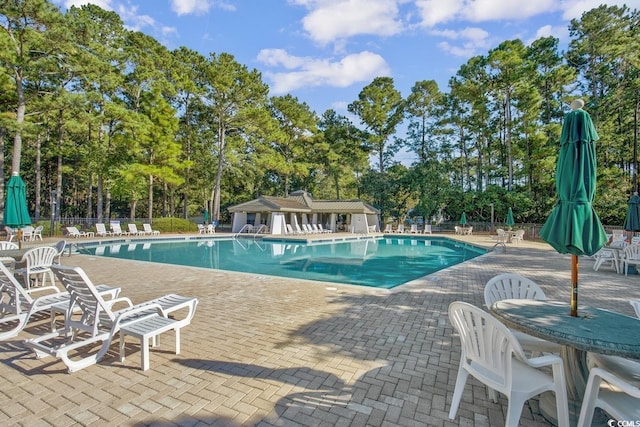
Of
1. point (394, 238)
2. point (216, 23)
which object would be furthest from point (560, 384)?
point (394, 238)

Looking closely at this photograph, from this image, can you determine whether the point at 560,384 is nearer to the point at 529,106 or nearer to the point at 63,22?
the point at 63,22

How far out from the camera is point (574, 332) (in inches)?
76.5

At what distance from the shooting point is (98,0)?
63.4ft

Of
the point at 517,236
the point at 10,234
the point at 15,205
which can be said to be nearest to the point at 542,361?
the point at 15,205

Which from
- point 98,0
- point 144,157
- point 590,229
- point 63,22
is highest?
point 98,0

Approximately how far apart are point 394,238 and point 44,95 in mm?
22559

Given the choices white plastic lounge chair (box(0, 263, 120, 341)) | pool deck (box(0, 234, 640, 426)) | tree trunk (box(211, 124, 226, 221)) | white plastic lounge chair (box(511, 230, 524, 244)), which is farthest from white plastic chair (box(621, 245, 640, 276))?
tree trunk (box(211, 124, 226, 221))

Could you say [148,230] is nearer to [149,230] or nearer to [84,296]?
[149,230]

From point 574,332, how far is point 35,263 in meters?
7.37

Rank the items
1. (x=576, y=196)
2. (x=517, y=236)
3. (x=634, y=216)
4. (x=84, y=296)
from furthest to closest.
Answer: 1. (x=517, y=236)
2. (x=634, y=216)
3. (x=84, y=296)
4. (x=576, y=196)

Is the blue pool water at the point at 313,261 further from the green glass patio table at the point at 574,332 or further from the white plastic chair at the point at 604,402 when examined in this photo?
the white plastic chair at the point at 604,402

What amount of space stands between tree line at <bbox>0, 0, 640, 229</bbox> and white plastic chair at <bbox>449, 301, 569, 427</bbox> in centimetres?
1985

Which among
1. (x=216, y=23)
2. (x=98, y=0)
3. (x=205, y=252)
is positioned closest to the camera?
(x=216, y=23)

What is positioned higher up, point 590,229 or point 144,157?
point 144,157
